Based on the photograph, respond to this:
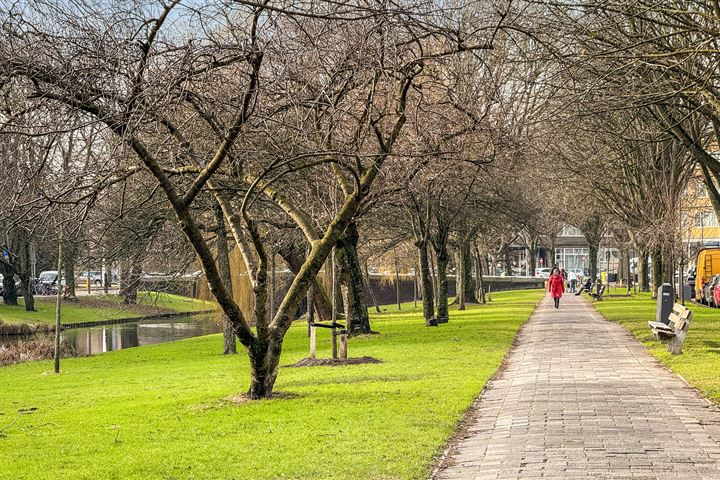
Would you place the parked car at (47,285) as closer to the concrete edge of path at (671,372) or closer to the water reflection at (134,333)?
the water reflection at (134,333)

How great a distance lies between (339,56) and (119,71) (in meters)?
3.34

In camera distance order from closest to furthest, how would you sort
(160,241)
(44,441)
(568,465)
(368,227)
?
(568,465)
(44,441)
(160,241)
(368,227)

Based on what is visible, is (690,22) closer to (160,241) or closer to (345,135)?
(345,135)

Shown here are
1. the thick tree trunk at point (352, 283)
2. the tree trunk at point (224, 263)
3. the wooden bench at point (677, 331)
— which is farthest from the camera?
the thick tree trunk at point (352, 283)

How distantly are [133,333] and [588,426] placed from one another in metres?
36.1

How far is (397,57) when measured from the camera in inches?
A: 500

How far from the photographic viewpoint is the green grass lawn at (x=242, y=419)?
939cm

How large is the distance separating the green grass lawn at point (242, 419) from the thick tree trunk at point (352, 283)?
5.71 meters

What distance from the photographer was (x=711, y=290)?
4641 cm

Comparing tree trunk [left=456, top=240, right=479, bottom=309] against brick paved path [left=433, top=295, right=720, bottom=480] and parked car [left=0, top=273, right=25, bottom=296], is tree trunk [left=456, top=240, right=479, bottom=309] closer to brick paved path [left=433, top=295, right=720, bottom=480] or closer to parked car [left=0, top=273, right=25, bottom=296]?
parked car [left=0, top=273, right=25, bottom=296]

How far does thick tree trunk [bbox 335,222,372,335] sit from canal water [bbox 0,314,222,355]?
31.9 ft

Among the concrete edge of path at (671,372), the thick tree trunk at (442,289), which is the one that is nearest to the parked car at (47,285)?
the thick tree trunk at (442,289)

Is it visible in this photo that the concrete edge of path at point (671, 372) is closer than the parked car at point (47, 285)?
Yes

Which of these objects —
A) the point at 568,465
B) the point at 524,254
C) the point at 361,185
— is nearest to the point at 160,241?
the point at 361,185
